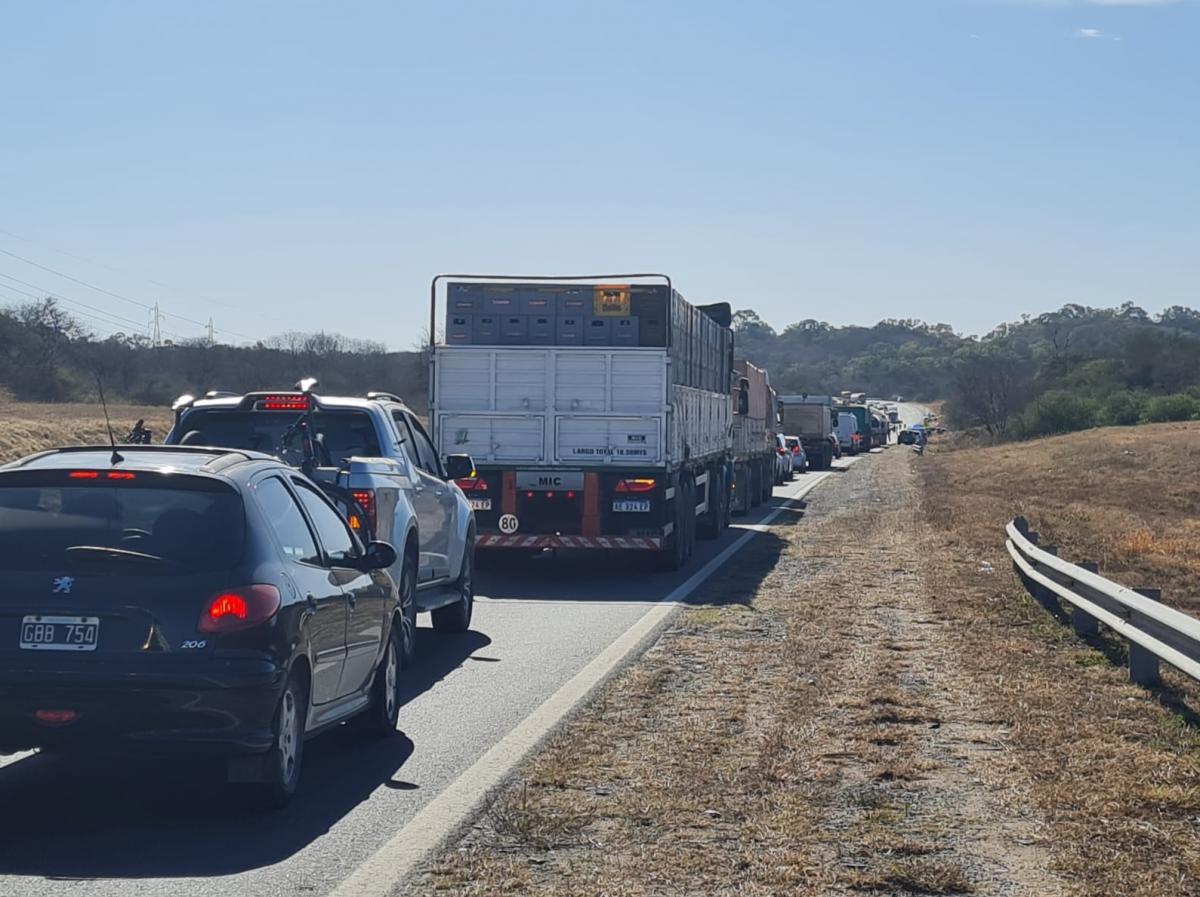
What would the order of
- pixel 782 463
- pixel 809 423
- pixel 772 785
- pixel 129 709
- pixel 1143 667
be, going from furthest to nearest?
pixel 809 423 < pixel 782 463 < pixel 1143 667 < pixel 772 785 < pixel 129 709

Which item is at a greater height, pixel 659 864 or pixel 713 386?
pixel 713 386

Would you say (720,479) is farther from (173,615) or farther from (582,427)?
(173,615)

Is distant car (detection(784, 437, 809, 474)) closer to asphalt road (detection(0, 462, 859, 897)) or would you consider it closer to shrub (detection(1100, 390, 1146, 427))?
shrub (detection(1100, 390, 1146, 427))

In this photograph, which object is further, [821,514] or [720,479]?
[821,514]

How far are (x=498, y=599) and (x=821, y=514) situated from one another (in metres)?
17.0

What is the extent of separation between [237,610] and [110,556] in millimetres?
599

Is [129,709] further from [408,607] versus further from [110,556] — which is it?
[408,607]

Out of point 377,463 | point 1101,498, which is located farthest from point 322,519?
point 1101,498

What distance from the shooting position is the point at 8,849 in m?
6.81

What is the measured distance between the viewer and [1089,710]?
33.0 ft

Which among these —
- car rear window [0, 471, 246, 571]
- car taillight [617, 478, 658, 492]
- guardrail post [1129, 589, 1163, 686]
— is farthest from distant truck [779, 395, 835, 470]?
car rear window [0, 471, 246, 571]

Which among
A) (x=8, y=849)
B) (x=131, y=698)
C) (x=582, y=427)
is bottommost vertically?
(x=8, y=849)

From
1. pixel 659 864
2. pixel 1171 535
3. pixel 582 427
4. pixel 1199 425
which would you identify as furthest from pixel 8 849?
pixel 1199 425

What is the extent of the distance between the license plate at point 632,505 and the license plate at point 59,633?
12.9 meters
